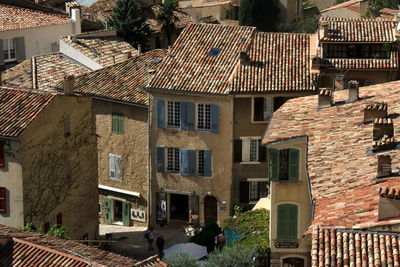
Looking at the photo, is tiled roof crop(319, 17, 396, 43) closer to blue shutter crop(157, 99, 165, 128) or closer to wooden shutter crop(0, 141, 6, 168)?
blue shutter crop(157, 99, 165, 128)

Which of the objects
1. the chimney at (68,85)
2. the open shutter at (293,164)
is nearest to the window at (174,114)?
the chimney at (68,85)

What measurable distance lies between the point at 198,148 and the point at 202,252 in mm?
8440

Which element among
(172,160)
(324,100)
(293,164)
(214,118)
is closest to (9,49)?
(172,160)

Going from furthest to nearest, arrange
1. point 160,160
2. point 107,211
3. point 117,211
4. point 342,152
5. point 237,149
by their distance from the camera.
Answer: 1. point 117,211
2. point 107,211
3. point 160,160
4. point 237,149
5. point 342,152

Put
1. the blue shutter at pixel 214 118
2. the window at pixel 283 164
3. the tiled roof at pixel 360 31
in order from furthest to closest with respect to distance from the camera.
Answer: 1. the blue shutter at pixel 214 118
2. the tiled roof at pixel 360 31
3. the window at pixel 283 164

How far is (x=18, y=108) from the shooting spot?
4938 centimetres

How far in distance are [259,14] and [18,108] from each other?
Result: 58290 mm

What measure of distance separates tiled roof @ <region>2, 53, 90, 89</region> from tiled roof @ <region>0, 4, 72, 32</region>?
31.9 ft

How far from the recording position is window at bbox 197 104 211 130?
187ft

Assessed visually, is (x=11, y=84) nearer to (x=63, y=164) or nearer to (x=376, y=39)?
(x=63, y=164)

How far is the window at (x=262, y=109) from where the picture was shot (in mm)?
56344

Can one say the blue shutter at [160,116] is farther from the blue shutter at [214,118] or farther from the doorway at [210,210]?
the doorway at [210,210]

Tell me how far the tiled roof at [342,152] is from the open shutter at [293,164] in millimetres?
869

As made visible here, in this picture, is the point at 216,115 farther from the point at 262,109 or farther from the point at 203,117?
the point at 262,109
